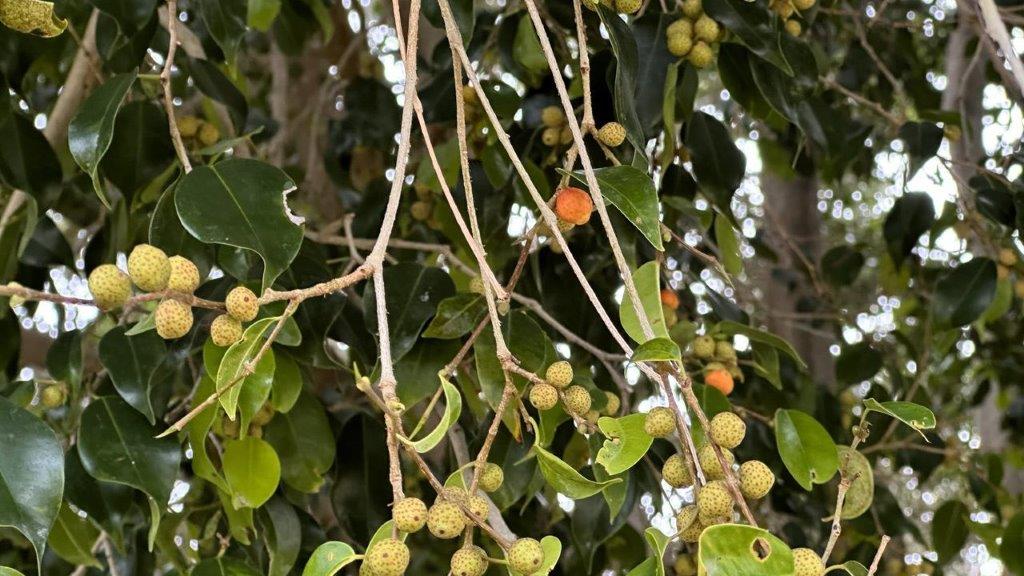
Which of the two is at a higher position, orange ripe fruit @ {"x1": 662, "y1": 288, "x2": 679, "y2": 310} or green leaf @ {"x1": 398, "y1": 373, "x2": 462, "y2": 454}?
green leaf @ {"x1": 398, "y1": 373, "x2": 462, "y2": 454}

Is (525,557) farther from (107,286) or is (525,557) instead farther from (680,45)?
(680,45)

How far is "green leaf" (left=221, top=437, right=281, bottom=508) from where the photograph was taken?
915mm

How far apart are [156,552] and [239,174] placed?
621mm

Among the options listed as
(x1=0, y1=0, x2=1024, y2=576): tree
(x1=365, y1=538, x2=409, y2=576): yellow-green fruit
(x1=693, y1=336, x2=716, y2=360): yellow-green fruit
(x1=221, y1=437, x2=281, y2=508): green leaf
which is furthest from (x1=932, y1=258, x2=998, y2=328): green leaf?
(x1=365, y1=538, x2=409, y2=576): yellow-green fruit

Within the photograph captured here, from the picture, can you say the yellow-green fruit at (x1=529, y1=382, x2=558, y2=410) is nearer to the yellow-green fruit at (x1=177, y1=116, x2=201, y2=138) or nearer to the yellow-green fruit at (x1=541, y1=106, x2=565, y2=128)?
the yellow-green fruit at (x1=541, y1=106, x2=565, y2=128)

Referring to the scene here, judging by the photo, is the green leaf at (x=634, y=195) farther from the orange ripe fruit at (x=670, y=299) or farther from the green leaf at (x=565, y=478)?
the orange ripe fruit at (x=670, y=299)

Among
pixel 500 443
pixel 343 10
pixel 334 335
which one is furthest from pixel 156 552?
pixel 343 10

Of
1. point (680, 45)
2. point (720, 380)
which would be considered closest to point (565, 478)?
point (720, 380)

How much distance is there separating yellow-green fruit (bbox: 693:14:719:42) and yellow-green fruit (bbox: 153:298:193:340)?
637 millimetres

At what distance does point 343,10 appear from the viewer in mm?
2295

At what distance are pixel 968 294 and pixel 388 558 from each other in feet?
3.47

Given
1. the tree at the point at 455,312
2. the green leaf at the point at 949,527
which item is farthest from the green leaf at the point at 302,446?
the green leaf at the point at 949,527

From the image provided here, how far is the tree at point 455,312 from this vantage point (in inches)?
26.3

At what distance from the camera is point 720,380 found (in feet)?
3.50
